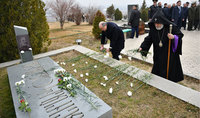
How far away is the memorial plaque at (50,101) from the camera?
7.57ft

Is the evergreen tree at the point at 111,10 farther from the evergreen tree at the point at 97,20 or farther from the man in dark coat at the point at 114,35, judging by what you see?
the man in dark coat at the point at 114,35

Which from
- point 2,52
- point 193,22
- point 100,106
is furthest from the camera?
point 193,22

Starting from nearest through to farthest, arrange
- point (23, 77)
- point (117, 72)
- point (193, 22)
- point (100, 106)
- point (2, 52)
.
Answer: point (100, 106)
point (23, 77)
point (117, 72)
point (2, 52)
point (193, 22)

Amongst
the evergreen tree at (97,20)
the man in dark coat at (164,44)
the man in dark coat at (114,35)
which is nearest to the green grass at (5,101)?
the man in dark coat at (114,35)

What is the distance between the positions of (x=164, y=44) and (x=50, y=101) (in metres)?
2.64

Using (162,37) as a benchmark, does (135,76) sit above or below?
below

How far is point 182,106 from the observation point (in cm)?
274

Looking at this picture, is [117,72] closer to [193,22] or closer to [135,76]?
[135,76]

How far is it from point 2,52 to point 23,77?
120 inches

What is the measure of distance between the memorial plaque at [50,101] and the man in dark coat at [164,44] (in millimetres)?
1788

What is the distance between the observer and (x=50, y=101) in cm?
266

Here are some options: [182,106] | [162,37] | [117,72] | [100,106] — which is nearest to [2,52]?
[117,72]

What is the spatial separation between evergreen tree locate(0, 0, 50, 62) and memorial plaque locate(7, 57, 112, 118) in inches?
91.2

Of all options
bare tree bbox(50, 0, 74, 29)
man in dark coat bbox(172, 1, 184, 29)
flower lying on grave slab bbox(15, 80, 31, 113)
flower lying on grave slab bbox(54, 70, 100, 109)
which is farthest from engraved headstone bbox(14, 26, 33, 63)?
man in dark coat bbox(172, 1, 184, 29)
